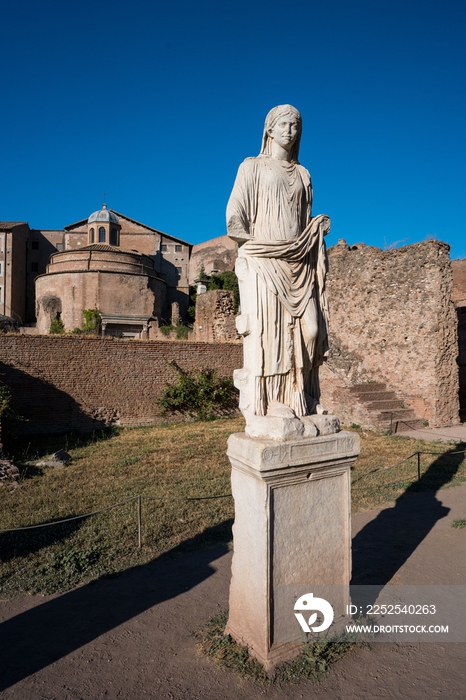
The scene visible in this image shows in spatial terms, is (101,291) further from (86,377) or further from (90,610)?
(90,610)

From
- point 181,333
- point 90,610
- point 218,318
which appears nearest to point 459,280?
point 218,318

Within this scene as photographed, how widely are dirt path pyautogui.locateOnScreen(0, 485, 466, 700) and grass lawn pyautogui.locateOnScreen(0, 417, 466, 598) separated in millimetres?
472

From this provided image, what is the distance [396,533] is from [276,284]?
4.07m

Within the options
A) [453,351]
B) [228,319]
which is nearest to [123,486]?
[453,351]

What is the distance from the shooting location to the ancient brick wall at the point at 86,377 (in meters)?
13.3

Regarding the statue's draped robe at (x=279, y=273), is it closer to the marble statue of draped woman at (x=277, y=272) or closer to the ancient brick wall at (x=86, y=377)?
the marble statue of draped woman at (x=277, y=272)

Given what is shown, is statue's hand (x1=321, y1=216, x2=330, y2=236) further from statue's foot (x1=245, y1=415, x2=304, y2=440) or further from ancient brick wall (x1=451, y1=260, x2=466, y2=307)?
ancient brick wall (x1=451, y1=260, x2=466, y2=307)

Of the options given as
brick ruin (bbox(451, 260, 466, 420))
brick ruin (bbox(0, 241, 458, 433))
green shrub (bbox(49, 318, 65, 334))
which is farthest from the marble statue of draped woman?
green shrub (bbox(49, 318, 65, 334))

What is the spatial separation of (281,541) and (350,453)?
0.79 m

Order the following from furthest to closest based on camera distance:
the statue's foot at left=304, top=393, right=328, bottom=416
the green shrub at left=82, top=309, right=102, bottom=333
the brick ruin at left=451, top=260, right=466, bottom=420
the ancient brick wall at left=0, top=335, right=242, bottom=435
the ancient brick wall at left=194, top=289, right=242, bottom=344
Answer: the green shrub at left=82, top=309, right=102, bottom=333 < the ancient brick wall at left=194, top=289, right=242, bottom=344 < the brick ruin at left=451, top=260, right=466, bottom=420 < the ancient brick wall at left=0, top=335, right=242, bottom=435 < the statue's foot at left=304, top=393, right=328, bottom=416

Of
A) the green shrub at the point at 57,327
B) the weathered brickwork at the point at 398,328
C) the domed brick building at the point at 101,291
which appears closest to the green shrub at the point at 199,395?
the weathered brickwork at the point at 398,328

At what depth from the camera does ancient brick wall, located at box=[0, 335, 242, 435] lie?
13336mm

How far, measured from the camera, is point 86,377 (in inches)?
560

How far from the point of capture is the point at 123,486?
311 inches
